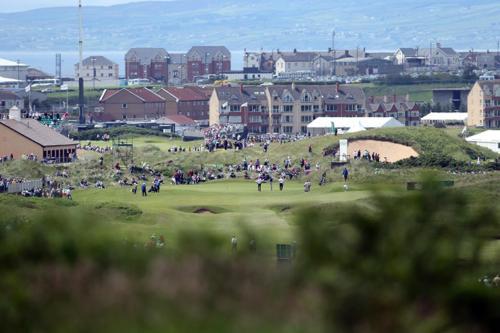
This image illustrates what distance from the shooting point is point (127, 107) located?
112 m

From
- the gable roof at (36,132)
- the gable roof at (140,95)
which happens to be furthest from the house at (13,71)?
the gable roof at (36,132)

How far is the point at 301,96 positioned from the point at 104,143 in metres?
21.6

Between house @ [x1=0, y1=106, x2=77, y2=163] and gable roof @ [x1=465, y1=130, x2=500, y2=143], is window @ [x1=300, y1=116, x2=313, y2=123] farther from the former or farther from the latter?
house @ [x1=0, y1=106, x2=77, y2=163]

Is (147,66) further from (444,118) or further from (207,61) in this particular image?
(444,118)

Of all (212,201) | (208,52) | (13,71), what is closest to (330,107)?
(13,71)

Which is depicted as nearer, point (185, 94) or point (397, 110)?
point (397, 110)

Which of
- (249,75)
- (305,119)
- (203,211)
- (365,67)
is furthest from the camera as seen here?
(365,67)

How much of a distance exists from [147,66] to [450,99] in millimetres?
60376

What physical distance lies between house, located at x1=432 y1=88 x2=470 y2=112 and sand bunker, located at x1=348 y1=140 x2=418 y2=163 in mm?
45622

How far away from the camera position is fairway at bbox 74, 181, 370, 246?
37844 millimetres

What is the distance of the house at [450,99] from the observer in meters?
113

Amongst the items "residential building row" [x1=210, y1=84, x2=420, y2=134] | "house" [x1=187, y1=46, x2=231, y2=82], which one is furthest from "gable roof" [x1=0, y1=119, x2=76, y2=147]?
"house" [x1=187, y1=46, x2=231, y2=82]

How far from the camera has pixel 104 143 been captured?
8406cm

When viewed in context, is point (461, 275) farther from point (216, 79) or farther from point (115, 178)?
point (216, 79)
